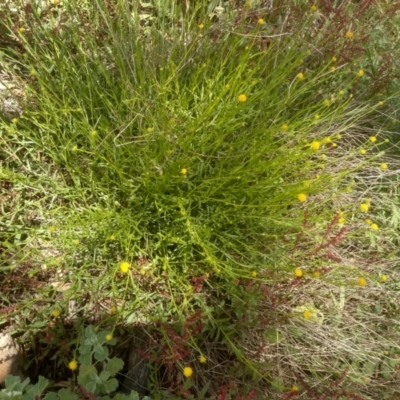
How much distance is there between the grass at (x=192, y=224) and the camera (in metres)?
1.50

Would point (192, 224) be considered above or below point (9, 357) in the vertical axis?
above

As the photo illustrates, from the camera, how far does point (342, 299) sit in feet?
5.56

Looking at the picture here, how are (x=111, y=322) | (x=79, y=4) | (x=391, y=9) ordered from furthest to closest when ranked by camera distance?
(x=391, y=9), (x=79, y=4), (x=111, y=322)

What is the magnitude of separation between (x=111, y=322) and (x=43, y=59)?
1106mm

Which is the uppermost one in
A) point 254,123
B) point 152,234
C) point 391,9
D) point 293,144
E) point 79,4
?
point 79,4

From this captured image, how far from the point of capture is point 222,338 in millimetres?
1632

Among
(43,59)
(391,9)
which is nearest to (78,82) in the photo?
(43,59)

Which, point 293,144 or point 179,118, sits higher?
point 179,118

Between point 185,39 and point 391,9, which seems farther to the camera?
point 391,9

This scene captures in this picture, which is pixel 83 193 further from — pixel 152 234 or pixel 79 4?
pixel 79 4

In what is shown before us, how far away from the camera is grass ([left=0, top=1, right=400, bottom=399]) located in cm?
150

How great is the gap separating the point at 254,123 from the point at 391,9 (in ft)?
2.95

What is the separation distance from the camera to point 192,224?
153cm

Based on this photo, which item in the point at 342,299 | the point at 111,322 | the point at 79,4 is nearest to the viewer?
the point at 111,322
